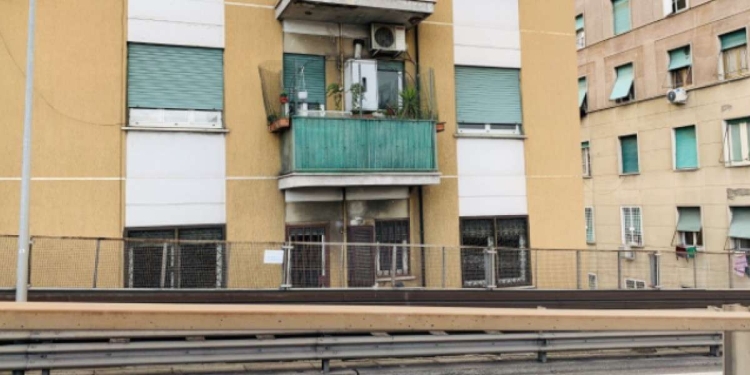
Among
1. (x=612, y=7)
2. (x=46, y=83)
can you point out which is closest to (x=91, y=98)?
(x=46, y=83)

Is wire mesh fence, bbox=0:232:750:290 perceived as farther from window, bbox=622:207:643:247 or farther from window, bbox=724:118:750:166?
window, bbox=622:207:643:247

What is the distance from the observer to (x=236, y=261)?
31.1 ft

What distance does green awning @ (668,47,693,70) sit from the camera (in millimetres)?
22109

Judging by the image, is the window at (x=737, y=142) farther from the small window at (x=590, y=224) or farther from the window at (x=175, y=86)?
the window at (x=175, y=86)

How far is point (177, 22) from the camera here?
1012 centimetres

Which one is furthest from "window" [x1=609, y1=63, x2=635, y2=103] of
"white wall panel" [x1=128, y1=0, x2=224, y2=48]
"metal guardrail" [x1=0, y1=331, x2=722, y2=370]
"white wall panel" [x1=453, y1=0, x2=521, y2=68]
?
"white wall panel" [x1=128, y1=0, x2=224, y2=48]

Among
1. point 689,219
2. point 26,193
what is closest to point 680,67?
point 689,219

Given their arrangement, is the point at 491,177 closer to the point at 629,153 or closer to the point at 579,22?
the point at 629,153

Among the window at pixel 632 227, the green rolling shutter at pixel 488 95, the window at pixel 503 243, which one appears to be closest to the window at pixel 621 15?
the window at pixel 632 227

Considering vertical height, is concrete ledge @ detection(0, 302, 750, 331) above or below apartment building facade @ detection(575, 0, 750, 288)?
below

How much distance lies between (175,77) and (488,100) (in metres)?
7.11

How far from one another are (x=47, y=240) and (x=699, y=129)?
23.7m

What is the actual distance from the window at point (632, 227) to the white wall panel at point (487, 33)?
15.7 meters

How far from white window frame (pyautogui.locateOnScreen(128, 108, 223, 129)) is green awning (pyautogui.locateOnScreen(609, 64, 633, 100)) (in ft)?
70.1
